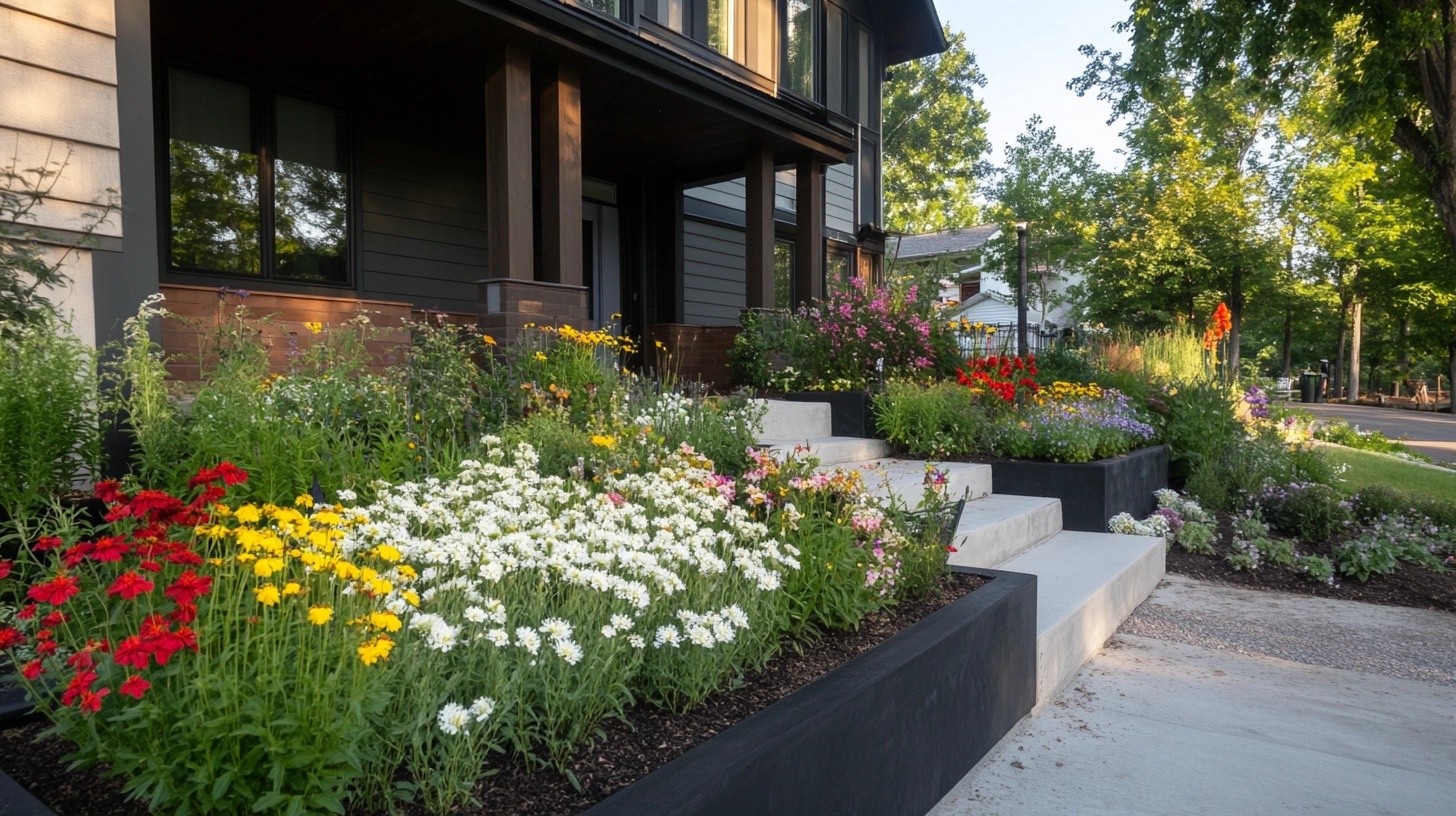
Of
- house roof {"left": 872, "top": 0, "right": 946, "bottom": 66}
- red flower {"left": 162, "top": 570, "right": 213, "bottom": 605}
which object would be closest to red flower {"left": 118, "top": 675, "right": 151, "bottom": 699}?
red flower {"left": 162, "top": 570, "right": 213, "bottom": 605}

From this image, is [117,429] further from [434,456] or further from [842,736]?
[842,736]

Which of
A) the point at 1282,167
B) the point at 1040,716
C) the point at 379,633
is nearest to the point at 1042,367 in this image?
the point at 1040,716

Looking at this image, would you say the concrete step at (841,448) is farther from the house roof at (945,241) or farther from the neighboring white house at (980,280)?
the house roof at (945,241)

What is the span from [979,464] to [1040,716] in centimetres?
290

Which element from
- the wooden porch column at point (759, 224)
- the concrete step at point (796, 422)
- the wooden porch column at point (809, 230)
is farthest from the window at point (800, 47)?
the concrete step at point (796, 422)

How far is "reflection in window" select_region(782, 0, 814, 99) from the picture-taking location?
11.1 m

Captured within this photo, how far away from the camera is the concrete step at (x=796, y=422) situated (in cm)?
647

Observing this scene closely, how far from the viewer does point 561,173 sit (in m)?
6.32

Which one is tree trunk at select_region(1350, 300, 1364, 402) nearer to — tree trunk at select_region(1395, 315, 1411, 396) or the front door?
tree trunk at select_region(1395, 315, 1411, 396)

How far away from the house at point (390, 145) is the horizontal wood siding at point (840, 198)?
3.14 m

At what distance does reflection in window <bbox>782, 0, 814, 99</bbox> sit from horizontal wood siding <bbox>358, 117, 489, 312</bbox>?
4.81 m

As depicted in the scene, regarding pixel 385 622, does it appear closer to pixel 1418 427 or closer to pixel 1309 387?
pixel 1418 427

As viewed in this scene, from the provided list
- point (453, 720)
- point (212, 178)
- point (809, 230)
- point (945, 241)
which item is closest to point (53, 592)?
point (453, 720)

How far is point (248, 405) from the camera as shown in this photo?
3152mm
